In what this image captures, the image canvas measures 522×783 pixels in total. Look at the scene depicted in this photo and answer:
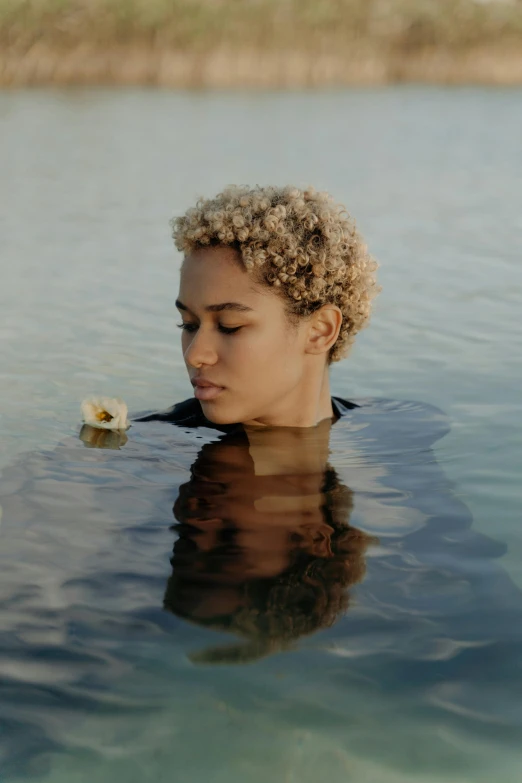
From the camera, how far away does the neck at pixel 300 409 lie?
457 centimetres

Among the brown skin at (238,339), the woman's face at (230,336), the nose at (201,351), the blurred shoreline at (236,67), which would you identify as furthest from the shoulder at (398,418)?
the blurred shoreline at (236,67)

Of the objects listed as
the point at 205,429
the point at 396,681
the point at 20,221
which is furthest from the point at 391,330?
the point at 20,221

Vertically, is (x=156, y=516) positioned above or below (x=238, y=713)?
above

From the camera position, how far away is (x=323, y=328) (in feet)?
14.9

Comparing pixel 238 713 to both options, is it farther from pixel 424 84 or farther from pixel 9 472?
pixel 424 84

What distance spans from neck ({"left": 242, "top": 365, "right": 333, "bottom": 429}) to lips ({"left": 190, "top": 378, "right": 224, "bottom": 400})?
0.43 m

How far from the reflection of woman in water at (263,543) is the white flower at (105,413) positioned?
0.42 metres

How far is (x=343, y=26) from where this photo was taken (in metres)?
32.4

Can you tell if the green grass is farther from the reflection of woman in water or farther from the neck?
the reflection of woman in water

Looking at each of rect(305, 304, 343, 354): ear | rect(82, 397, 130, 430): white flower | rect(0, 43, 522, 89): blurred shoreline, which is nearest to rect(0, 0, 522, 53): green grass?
rect(0, 43, 522, 89): blurred shoreline

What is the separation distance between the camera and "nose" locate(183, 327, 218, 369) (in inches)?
159

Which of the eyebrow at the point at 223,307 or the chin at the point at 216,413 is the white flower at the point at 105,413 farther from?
the eyebrow at the point at 223,307

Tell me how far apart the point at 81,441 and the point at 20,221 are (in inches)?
302

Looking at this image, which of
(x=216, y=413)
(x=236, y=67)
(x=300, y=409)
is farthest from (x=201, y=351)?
(x=236, y=67)
